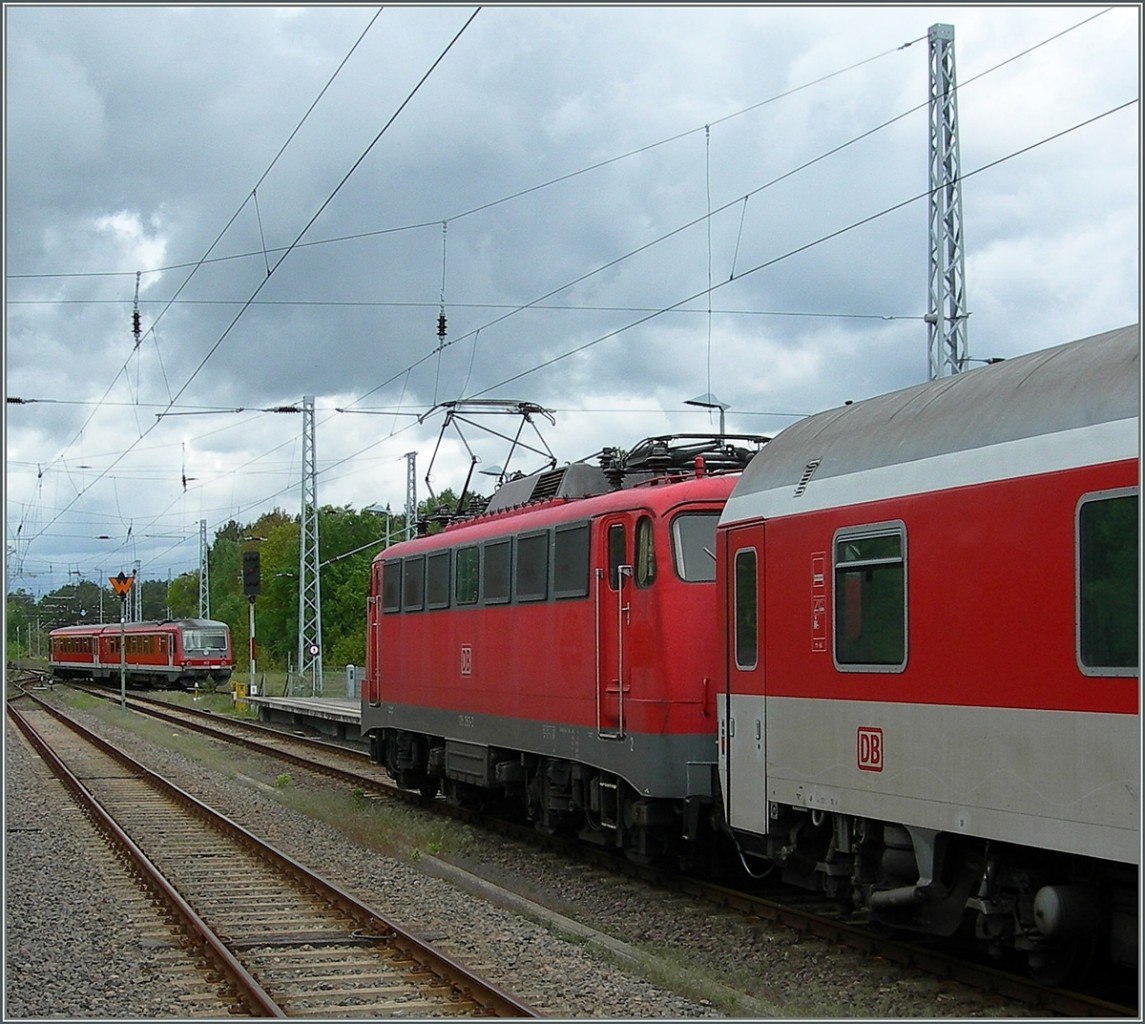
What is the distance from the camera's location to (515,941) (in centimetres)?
1102

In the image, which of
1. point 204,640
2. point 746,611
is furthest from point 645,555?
point 204,640

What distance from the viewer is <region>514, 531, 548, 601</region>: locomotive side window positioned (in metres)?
15.2

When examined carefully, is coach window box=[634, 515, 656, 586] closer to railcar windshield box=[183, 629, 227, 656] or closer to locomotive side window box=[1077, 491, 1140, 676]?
locomotive side window box=[1077, 491, 1140, 676]

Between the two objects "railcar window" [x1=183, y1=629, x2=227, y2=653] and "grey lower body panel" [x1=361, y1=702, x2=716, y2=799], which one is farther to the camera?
"railcar window" [x1=183, y1=629, x2=227, y2=653]

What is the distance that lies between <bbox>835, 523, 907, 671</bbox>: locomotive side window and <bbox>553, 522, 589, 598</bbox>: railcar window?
4509 mm

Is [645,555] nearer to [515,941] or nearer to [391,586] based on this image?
[515,941]

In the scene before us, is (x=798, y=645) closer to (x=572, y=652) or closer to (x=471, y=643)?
(x=572, y=652)

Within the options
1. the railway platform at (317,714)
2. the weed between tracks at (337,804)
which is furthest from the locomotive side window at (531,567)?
the railway platform at (317,714)

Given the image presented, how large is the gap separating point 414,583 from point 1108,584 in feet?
43.0

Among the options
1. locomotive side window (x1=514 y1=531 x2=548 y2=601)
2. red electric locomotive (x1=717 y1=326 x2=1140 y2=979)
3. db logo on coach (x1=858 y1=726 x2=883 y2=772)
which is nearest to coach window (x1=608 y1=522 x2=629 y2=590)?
locomotive side window (x1=514 y1=531 x2=548 y2=601)

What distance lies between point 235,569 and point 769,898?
11437 centimetres

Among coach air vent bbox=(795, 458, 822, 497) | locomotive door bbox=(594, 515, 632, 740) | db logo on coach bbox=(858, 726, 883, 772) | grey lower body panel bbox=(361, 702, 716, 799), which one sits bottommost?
grey lower body panel bbox=(361, 702, 716, 799)

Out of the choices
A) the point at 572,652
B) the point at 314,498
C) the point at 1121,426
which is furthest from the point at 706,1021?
the point at 314,498

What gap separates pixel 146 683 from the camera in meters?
65.7
